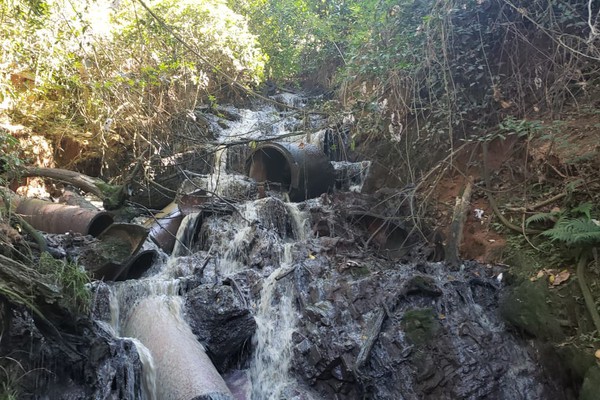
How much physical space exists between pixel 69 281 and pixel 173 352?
1.08 m

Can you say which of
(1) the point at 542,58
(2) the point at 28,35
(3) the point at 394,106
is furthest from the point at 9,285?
(1) the point at 542,58

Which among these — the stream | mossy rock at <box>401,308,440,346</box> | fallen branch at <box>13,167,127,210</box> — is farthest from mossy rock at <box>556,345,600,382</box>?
fallen branch at <box>13,167,127,210</box>

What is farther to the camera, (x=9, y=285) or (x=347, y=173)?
(x=347, y=173)

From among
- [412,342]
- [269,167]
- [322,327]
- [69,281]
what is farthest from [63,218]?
[269,167]

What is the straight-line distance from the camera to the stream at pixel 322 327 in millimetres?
4148

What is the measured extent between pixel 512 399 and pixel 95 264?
4709 mm

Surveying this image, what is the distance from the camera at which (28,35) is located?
21.2 feet

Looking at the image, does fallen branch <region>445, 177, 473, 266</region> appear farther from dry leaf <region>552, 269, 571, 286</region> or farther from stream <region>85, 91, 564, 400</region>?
dry leaf <region>552, 269, 571, 286</region>

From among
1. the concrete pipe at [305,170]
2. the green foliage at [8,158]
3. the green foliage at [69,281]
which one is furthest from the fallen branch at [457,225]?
the green foliage at [8,158]

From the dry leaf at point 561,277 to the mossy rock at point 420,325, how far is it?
1256 millimetres

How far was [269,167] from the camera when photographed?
10031 mm

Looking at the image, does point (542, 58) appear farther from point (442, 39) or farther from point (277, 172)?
point (277, 172)

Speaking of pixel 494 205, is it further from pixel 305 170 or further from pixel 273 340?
pixel 305 170

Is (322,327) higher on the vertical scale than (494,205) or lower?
lower
